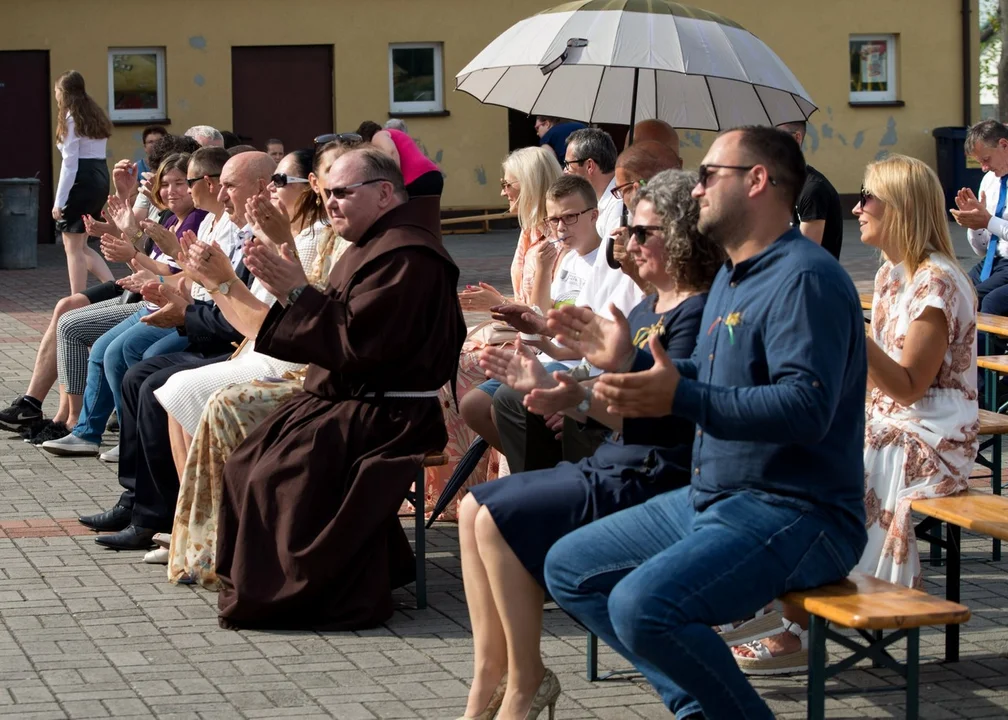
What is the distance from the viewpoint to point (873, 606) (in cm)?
391

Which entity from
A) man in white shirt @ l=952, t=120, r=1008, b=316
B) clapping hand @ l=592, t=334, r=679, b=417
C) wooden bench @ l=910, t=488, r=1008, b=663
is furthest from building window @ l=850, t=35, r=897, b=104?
clapping hand @ l=592, t=334, r=679, b=417

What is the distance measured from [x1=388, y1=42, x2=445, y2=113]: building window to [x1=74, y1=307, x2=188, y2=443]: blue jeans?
51.2 ft

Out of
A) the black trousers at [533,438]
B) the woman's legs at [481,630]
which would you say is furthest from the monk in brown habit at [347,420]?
the woman's legs at [481,630]

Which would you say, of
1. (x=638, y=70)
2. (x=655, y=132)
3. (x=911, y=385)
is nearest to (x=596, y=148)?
(x=638, y=70)

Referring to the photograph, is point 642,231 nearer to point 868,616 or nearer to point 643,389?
point 643,389

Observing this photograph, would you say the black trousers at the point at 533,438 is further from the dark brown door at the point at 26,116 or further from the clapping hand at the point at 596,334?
the dark brown door at the point at 26,116

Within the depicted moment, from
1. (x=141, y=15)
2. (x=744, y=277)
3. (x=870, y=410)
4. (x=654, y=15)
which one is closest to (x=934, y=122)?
(x=141, y=15)

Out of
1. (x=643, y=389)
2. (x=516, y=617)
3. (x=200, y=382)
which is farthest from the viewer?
(x=200, y=382)

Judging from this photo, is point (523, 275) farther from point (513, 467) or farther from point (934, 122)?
point (934, 122)

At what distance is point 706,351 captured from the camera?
409 cm

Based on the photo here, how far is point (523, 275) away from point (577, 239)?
2.53 feet

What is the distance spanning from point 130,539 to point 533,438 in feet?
7.51

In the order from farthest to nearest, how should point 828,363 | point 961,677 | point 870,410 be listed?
1. point 870,410
2. point 961,677
3. point 828,363

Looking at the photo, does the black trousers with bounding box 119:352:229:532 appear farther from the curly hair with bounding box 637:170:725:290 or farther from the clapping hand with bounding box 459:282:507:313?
the curly hair with bounding box 637:170:725:290
